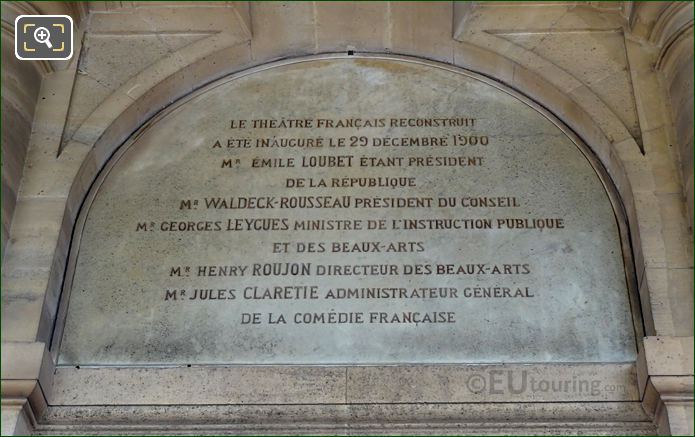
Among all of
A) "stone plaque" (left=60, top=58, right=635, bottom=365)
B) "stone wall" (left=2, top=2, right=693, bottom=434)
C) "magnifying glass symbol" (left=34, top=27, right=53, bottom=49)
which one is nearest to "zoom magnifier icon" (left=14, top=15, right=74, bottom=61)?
"magnifying glass symbol" (left=34, top=27, right=53, bottom=49)

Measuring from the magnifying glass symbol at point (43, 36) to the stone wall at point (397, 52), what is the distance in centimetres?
25

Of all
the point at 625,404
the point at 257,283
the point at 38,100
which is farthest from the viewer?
the point at 38,100

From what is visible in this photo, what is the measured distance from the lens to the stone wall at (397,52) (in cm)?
873

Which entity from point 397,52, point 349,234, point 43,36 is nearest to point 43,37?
point 43,36

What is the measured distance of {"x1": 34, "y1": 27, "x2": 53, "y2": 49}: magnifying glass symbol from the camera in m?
10.5

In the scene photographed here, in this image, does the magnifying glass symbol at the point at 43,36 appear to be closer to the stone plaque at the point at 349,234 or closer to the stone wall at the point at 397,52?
the stone wall at the point at 397,52

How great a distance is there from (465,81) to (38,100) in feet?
13.0

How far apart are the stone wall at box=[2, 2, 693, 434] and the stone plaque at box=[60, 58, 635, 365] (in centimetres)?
23

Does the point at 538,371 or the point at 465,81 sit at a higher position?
the point at 465,81

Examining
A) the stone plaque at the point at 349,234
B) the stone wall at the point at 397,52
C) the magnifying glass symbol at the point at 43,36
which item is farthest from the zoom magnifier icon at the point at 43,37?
the stone plaque at the point at 349,234

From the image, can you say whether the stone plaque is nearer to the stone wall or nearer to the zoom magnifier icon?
the stone wall

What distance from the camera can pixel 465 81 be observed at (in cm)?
1079

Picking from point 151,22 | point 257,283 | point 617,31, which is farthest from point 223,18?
point 617,31

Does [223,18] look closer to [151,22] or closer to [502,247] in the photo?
[151,22]
